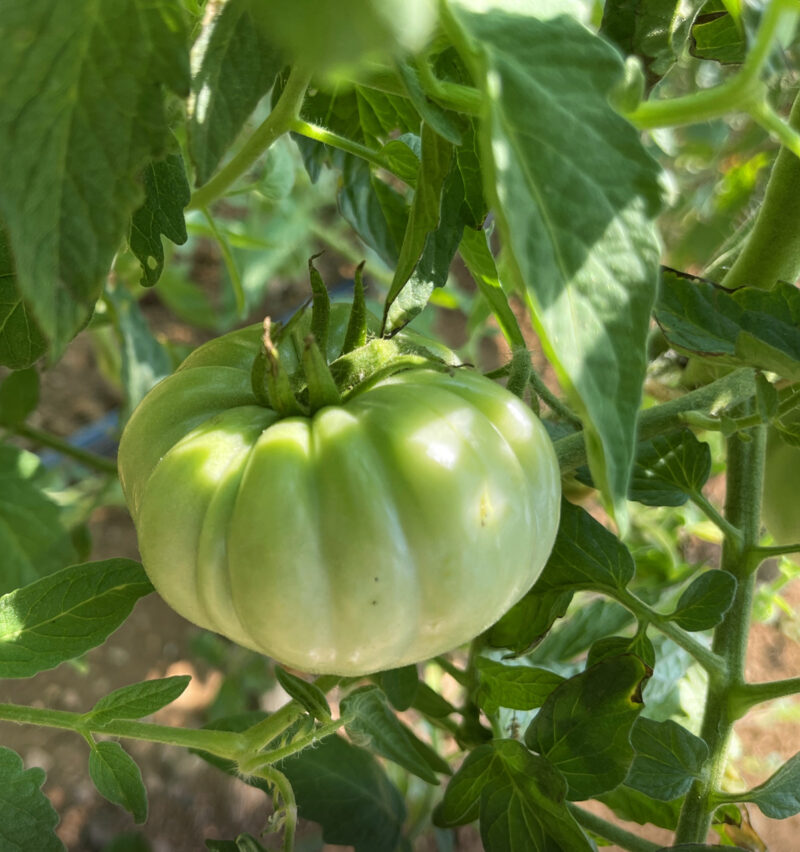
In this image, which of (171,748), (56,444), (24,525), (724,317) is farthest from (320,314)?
(171,748)

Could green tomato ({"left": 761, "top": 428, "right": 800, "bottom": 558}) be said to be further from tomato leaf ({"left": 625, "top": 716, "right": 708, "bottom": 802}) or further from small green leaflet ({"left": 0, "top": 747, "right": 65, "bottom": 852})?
small green leaflet ({"left": 0, "top": 747, "right": 65, "bottom": 852})

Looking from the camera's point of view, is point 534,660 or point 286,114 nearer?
point 286,114

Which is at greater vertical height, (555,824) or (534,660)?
(555,824)

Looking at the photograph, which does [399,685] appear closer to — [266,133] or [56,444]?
[266,133]

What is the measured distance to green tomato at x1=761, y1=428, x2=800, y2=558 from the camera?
66 cm

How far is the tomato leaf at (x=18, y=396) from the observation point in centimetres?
96

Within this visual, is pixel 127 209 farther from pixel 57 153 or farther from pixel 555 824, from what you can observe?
pixel 555 824

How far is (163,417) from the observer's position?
0.48 meters

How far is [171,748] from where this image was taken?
54.4 inches

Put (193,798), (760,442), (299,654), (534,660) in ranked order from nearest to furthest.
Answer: (299,654)
(760,442)
(534,660)
(193,798)

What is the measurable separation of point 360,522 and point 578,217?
0.54 ft

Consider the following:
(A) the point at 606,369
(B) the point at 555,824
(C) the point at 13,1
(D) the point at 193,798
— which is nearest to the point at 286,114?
(C) the point at 13,1

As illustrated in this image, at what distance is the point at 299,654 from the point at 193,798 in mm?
1020

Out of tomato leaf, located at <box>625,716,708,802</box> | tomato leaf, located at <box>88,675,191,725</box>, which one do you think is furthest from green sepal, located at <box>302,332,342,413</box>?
tomato leaf, located at <box>625,716,708,802</box>
